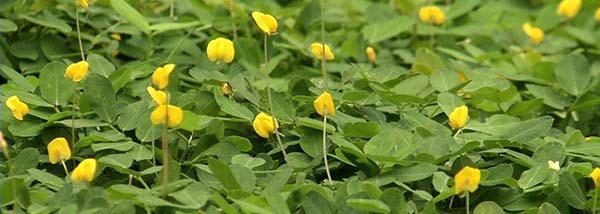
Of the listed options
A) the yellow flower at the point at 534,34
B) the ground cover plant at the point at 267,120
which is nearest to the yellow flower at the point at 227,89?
the ground cover plant at the point at 267,120

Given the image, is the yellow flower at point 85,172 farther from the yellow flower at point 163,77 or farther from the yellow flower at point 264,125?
the yellow flower at point 264,125

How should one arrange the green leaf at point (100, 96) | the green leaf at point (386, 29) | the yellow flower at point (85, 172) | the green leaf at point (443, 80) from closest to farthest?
the yellow flower at point (85, 172), the green leaf at point (100, 96), the green leaf at point (443, 80), the green leaf at point (386, 29)

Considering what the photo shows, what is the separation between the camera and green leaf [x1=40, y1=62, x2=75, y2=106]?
208 centimetres

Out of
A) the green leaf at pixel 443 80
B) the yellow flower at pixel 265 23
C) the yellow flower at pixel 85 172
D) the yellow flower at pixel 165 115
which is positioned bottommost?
the green leaf at pixel 443 80

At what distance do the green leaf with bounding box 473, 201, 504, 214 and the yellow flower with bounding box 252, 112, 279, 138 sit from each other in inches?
16.0

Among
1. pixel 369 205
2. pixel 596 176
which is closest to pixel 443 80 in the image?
pixel 596 176

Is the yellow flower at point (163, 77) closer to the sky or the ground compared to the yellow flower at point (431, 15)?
closer to the sky

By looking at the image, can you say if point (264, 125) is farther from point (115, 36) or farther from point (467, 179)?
point (115, 36)

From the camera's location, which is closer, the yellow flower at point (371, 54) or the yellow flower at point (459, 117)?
the yellow flower at point (459, 117)

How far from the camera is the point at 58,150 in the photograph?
Answer: 179 cm

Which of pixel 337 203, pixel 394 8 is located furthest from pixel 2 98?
pixel 394 8

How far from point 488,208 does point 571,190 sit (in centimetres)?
16

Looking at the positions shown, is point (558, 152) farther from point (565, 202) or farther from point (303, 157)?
point (303, 157)

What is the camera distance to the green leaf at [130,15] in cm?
242
